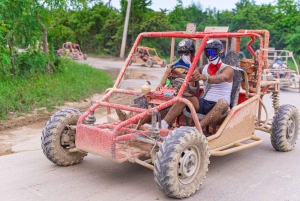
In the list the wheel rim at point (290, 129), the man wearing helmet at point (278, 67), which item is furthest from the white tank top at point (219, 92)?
the man wearing helmet at point (278, 67)

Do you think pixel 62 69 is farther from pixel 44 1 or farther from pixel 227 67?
pixel 227 67

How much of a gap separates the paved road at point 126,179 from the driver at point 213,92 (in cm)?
77

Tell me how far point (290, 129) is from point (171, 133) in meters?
3.05

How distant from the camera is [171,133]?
4871mm

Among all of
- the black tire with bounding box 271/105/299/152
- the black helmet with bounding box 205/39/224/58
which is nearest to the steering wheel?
the black helmet with bounding box 205/39/224/58

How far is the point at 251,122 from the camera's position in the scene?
6410 mm

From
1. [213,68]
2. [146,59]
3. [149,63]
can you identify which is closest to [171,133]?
[213,68]

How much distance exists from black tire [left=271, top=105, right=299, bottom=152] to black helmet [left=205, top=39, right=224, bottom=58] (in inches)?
64.3

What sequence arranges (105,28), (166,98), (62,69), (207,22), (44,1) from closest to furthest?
(166,98), (44,1), (62,69), (105,28), (207,22)

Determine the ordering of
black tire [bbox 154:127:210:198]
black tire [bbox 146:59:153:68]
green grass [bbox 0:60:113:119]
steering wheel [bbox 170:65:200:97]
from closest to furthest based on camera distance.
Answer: black tire [bbox 154:127:210:198] → steering wheel [bbox 170:65:200:97] → green grass [bbox 0:60:113:119] → black tire [bbox 146:59:153:68]

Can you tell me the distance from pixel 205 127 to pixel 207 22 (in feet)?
119

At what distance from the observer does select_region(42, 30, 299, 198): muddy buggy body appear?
483 centimetres

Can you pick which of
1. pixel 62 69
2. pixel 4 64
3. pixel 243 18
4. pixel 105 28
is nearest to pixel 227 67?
pixel 4 64

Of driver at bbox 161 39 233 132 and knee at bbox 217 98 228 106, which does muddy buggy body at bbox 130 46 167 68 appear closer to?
driver at bbox 161 39 233 132
